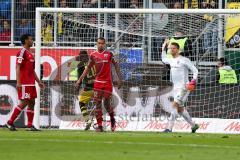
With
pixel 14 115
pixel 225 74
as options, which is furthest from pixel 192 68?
pixel 14 115

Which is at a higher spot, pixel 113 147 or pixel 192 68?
pixel 192 68

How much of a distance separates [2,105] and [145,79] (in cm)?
380

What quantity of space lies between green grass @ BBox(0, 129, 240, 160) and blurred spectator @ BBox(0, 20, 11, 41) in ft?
33.1

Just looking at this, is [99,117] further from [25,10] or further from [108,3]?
[25,10]

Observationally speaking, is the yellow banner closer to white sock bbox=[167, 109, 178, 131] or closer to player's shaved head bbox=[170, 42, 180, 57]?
player's shaved head bbox=[170, 42, 180, 57]

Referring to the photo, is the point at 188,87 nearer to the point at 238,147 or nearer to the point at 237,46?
the point at 237,46

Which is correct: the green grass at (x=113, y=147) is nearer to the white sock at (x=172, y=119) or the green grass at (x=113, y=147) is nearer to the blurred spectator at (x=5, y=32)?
the white sock at (x=172, y=119)

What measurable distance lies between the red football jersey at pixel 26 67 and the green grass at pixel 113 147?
112 inches

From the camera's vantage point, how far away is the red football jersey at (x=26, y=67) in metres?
20.3

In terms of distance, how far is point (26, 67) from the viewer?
20406 millimetres

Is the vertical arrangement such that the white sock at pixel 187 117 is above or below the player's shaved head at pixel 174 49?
below

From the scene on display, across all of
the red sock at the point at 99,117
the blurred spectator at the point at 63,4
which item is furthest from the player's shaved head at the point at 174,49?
the blurred spectator at the point at 63,4

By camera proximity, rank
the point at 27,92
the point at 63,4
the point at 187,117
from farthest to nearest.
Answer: the point at 63,4 → the point at 187,117 → the point at 27,92

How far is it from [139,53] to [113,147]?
9.61 metres
